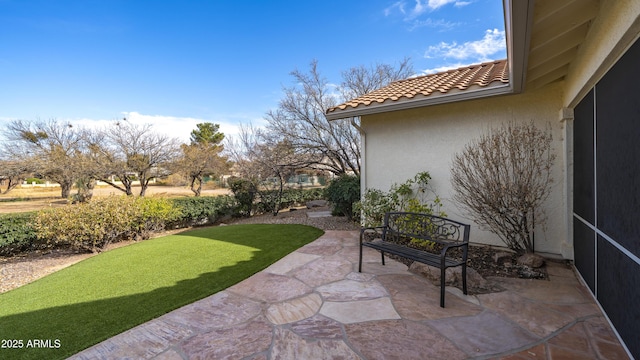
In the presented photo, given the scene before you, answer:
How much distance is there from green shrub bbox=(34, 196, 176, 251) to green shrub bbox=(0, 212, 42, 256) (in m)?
0.34

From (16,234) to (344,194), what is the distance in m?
8.67

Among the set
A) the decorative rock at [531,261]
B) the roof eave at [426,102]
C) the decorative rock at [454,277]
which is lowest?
the decorative rock at [454,277]

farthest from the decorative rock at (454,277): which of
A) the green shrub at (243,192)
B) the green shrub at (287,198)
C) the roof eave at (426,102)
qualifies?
the green shrub at (243,192)

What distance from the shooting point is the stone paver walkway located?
2367mm

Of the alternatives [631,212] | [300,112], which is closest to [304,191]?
[300,112]

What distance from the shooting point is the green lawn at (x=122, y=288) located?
2.80 m

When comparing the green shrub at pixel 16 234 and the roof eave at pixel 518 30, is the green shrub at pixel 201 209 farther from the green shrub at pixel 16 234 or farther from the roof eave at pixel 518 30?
the roof eave at pixel 518 30

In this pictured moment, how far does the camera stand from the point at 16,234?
6762mm

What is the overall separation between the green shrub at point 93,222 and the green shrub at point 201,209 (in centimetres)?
167

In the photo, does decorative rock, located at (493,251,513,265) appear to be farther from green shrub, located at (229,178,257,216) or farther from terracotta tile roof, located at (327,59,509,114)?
green shrub, located at (229,178,257,216)

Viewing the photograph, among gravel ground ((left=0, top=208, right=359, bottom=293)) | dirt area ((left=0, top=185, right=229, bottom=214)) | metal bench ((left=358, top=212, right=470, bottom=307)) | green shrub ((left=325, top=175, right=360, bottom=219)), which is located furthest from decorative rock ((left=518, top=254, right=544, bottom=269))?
dirt area ((left=0, top=185, right=229, bottom=214))

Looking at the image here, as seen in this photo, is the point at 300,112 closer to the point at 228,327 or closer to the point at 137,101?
the point at 228,327

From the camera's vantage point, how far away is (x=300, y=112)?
39.4 ft

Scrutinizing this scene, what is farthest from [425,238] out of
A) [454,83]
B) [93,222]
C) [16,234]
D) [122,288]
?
[16,234]
